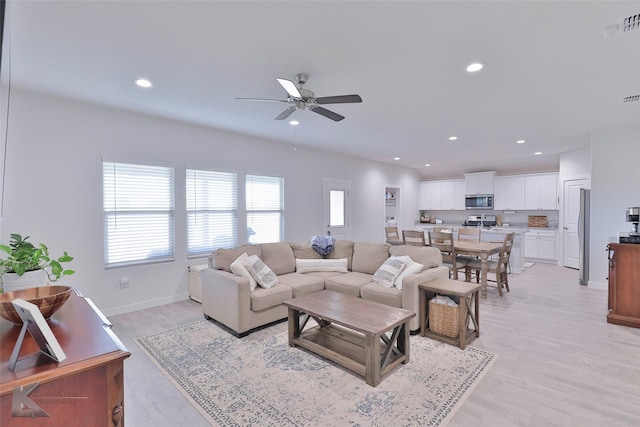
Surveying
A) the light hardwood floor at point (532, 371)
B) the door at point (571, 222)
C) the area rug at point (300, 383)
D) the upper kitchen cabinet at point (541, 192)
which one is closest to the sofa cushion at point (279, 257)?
the area rug at point (300, 383)

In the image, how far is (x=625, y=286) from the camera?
11.8 feet

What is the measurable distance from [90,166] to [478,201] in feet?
29.1

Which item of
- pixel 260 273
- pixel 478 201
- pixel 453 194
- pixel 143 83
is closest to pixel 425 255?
pixel 260 273

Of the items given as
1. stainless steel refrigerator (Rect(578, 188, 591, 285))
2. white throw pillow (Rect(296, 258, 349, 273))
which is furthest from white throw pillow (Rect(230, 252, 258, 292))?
stainless steel refrigerator (Rect(578, 188, 591, 285))

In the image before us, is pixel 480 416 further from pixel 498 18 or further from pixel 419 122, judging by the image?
pixel 419 122

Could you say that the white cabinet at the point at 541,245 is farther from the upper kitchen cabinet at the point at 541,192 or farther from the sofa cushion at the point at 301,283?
the sofa cushion at the point at 301,283

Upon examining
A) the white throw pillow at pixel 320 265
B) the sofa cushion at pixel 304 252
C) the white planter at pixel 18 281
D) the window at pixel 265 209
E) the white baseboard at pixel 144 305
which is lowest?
the white baseboard at pixel 144 305

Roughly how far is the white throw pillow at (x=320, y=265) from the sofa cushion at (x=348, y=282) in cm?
19

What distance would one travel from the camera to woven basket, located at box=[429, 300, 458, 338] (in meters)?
3.12

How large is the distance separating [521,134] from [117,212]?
249 inches

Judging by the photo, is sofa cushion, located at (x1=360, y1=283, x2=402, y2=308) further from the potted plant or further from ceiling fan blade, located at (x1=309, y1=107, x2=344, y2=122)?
the potted plant

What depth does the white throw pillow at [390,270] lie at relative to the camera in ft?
11.7

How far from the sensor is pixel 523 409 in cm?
209

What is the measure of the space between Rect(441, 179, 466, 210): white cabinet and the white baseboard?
7.76 m
